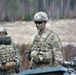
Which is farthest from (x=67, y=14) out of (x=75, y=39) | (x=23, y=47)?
(x=23, y=47)


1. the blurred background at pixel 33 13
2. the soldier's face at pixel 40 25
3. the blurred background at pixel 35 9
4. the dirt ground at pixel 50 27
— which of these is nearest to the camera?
the soldier's face at pixel 40 25

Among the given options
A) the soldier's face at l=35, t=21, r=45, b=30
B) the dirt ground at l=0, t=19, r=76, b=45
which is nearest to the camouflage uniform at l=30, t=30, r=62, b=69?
the soldier's face at l=35, t=21, r=45, b=30

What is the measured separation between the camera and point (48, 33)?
7215mm

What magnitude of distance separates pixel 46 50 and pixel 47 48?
35 mm

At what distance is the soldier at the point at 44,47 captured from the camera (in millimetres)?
7156

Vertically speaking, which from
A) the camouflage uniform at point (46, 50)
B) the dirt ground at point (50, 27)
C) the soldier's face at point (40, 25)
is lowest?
the dirt ground at point (50, 27)

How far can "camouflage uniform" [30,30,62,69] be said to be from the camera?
23.5 ft

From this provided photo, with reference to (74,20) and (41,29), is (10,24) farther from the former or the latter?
(41,29)

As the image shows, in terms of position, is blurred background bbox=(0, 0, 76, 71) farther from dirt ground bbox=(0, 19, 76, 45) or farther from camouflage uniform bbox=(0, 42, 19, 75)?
camouflage uniform bbox=(0, 42, 19, 75)

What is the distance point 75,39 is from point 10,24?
5.43 meters

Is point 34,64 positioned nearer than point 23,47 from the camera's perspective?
Yes

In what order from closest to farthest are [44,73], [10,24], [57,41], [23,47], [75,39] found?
[44,73], [57,41], [23,47], [75,39], [10,24]

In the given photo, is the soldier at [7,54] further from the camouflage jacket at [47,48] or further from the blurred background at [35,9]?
the blurred background at [35,9]

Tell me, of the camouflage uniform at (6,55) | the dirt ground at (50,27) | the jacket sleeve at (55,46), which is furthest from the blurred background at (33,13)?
the jacket sleeve at (55,46)
